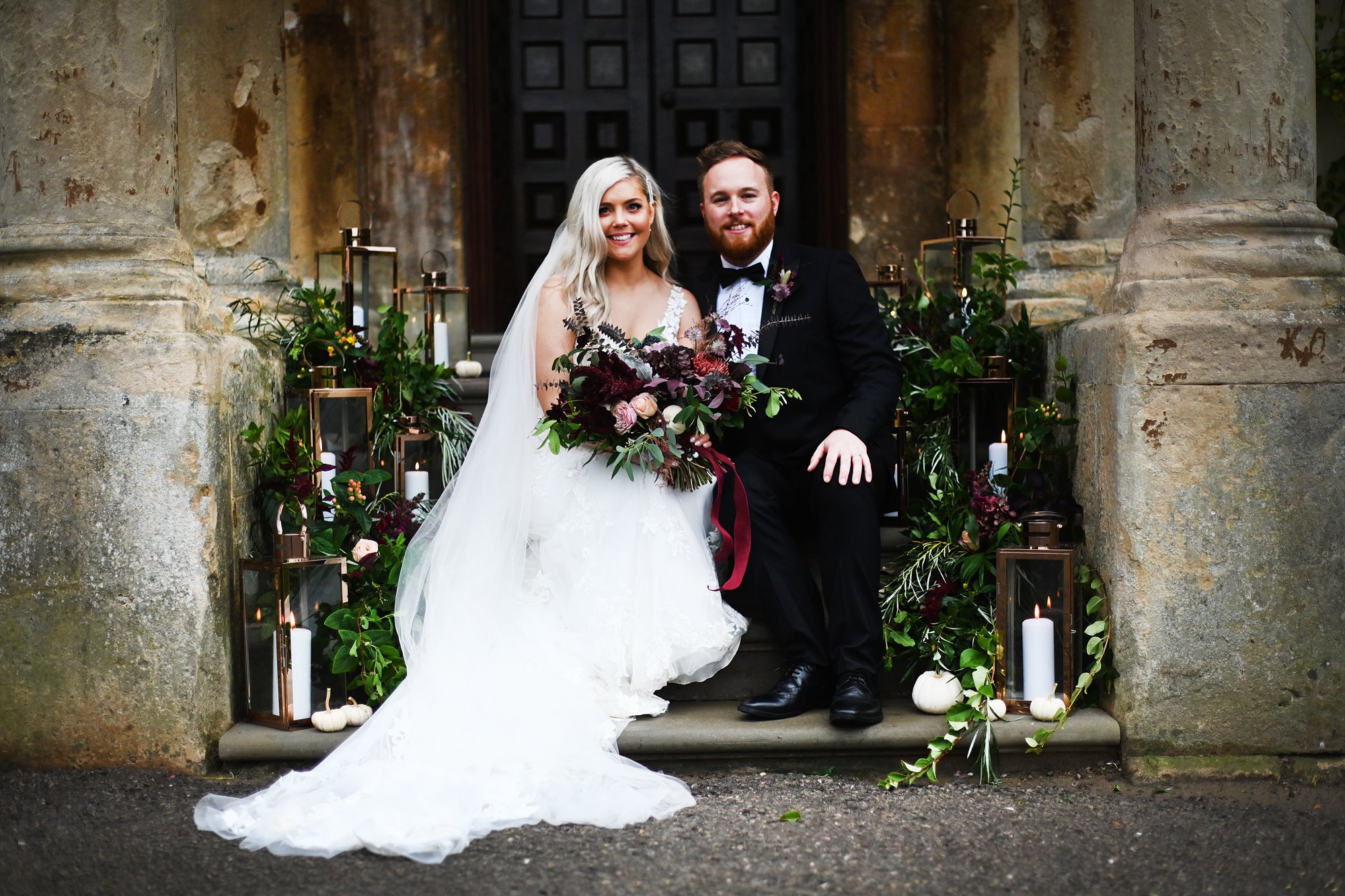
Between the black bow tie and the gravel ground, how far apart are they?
164 centimetres

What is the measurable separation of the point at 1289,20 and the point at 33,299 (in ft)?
12.5

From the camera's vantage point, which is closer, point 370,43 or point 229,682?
point 229,682

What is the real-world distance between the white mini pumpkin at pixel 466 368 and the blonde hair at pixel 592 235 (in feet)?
4.37

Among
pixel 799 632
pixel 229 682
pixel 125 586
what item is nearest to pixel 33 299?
pixel 125 586

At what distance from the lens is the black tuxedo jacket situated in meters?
3.94

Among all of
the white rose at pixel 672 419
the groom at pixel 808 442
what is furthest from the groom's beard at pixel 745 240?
the white rose at pixel 672 419

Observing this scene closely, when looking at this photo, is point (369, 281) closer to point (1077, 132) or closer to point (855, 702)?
point (855, 702)

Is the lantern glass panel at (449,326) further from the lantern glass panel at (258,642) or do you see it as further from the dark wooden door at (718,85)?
the lantern glass panel at (258,642)

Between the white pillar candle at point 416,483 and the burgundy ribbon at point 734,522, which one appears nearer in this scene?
the burgundy ribbon at point 734,522

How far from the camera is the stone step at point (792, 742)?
345cm

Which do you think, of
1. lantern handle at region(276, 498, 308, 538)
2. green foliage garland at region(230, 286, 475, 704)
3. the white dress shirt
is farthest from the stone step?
the white dress shirt

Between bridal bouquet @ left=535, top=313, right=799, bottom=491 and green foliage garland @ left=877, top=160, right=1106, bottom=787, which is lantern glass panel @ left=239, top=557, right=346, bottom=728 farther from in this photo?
green foliage garland @ left=877, top=160, right=1106, bottom=787

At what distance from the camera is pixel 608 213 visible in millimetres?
4023

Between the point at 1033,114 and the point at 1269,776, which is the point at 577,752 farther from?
the point at 1033,114
